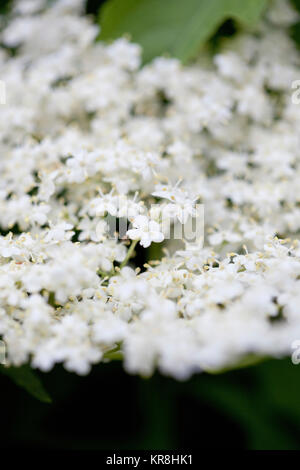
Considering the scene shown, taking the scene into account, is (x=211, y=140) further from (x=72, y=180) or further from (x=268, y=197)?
(x=72, y=180)

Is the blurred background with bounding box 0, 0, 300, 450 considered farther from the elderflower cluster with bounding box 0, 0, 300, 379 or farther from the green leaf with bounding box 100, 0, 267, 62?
the elderflower cluster with bounding box 0, 0, 300, 379

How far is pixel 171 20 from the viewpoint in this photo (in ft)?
4.38

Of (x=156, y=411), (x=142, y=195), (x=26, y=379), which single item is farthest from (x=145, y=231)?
(x=156, y=411)

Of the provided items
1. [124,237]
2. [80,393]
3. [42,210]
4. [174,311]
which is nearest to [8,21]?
[42,210]

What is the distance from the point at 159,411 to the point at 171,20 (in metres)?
1.00

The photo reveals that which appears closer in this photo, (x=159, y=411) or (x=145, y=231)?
(x=145, y=231)

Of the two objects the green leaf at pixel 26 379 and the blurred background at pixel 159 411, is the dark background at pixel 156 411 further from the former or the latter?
the green leaf at pixel 26 379

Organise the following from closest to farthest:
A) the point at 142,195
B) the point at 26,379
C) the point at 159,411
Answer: the point at 26,379 → the point at 142,195 → the point at 159,411

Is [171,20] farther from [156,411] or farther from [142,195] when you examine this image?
[156,411]

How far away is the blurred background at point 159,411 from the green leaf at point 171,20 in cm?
12

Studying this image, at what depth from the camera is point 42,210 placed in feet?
3.29

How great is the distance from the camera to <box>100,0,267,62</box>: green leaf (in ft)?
4.02

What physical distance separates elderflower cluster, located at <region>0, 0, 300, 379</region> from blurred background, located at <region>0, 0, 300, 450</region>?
0.24 m

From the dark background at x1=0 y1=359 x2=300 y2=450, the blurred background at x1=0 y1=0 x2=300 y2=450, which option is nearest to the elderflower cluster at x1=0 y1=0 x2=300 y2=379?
the blurred background at x1=0 y1=0 x2=300 y2=450
